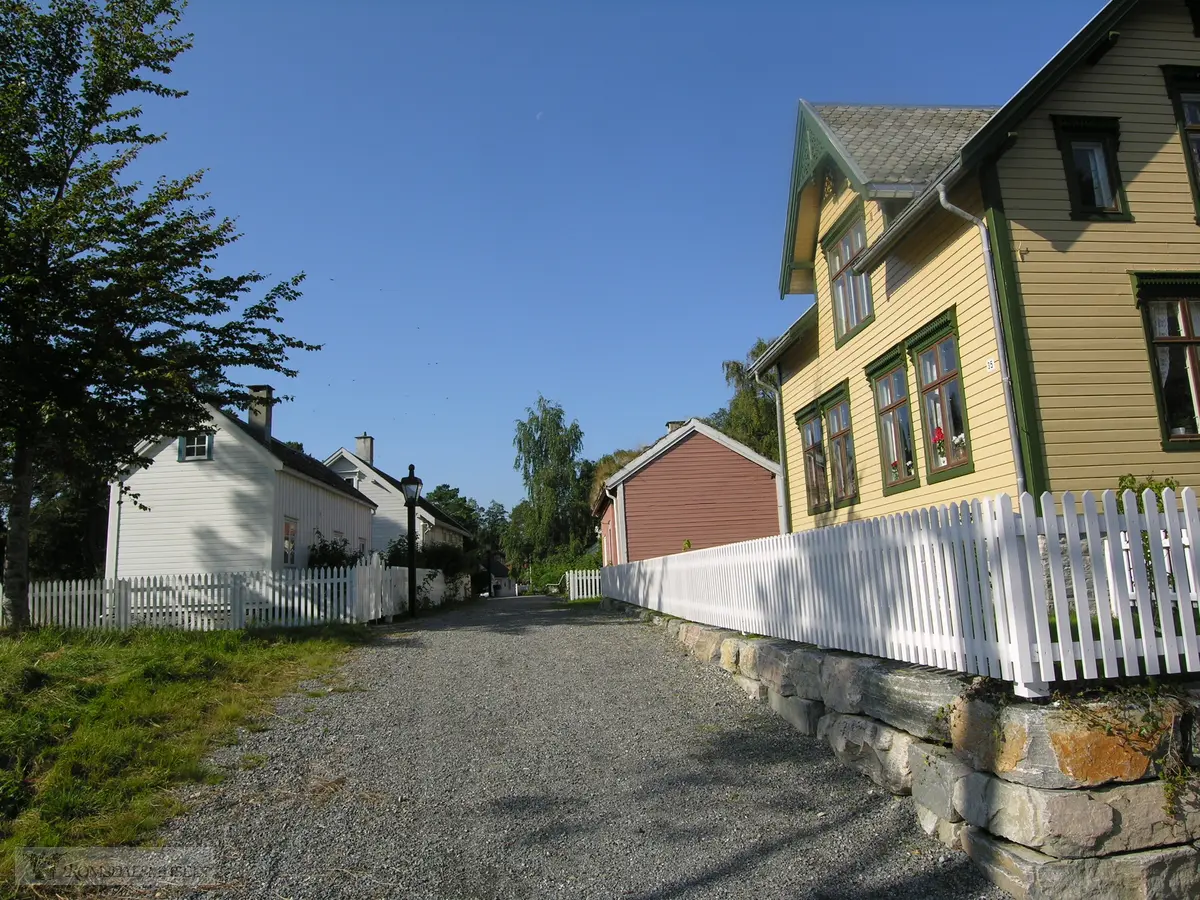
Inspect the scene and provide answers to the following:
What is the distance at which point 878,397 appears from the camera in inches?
499

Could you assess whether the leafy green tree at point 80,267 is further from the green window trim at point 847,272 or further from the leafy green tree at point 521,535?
the leafy green tree at point 521,535

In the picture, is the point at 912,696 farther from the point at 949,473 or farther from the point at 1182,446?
the point at 1182,446

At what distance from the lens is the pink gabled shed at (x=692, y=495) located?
2716cm

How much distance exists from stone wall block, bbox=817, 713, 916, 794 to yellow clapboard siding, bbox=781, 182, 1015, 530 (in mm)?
4317

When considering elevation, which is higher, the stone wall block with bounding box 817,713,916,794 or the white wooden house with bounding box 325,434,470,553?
the white wooden house with bounding box 325,434,470,553

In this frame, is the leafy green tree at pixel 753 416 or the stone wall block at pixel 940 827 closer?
the stone wall block at pixel 940 827

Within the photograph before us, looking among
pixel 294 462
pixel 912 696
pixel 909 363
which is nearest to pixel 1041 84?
pixel 909 363

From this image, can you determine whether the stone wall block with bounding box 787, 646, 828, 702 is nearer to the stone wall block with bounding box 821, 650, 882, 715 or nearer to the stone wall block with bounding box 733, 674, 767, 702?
the stone wall block with bounding box 821, 650, 882, 715

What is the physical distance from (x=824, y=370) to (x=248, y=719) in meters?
10.8

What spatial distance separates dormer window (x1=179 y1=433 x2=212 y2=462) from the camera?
827 inches

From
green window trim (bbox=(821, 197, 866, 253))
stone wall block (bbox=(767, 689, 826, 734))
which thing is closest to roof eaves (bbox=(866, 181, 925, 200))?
green window trim (bbox=(821, 197, 866, 253))

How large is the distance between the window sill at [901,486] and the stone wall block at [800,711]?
5.01 metres

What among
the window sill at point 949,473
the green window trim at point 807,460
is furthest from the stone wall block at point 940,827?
the green window trim at point 807,460

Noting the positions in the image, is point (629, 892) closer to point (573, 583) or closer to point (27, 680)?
point (27, 680)
